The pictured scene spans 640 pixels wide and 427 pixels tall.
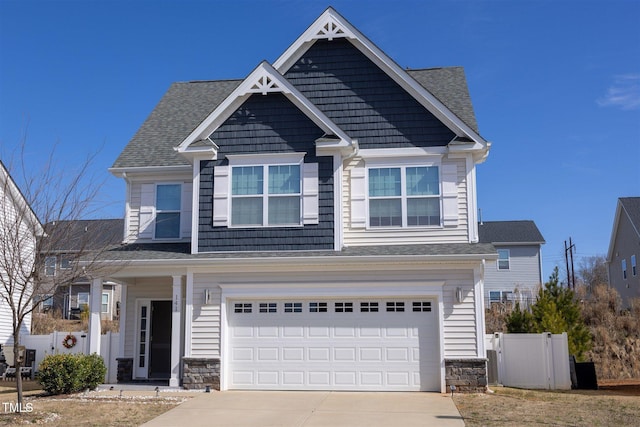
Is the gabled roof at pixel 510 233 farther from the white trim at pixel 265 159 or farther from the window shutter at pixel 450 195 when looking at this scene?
the white trim at pixel 265 159

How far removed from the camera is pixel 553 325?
18719mm

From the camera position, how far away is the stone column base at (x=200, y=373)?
51.7 feet

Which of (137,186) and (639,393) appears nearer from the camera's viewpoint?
(639,393)

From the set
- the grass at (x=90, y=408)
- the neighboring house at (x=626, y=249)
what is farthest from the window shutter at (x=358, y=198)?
the neighboring house at (x=626, y=249)

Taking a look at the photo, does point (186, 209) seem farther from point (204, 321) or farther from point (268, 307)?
point (268, 307)

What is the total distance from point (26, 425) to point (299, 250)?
283 inches

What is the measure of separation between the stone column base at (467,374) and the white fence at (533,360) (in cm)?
225

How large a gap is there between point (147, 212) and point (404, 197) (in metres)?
6.96

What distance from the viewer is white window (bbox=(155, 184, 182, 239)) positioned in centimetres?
1808

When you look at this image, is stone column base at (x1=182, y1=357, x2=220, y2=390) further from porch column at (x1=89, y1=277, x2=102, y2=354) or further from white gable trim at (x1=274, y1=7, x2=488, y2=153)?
white gable trim at (x1=274, y1=7, x2=488, y2=153)

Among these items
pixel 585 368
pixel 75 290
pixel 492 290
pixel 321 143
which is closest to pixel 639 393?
pixel 585 368

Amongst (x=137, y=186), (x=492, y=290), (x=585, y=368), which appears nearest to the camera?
(x=585, y=368)

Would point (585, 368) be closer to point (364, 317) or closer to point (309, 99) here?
point (364, 317)

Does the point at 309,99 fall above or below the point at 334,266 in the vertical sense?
above
